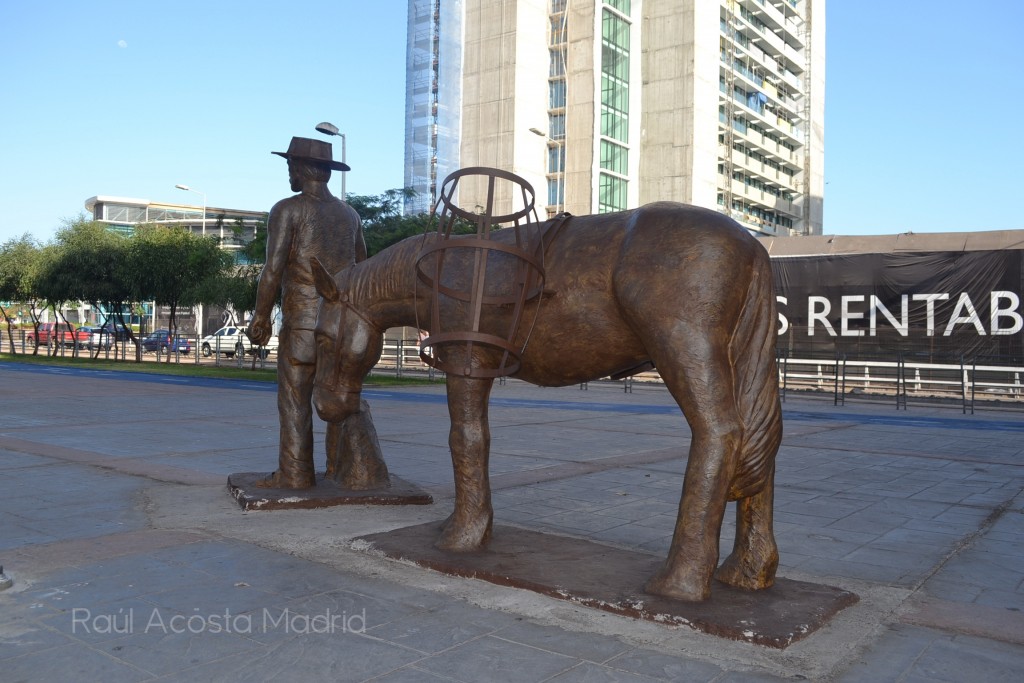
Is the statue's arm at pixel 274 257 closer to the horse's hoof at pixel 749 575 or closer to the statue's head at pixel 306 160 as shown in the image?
the statue's head at pixel 306 160

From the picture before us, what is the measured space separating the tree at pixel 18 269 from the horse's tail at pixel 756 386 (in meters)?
38.9

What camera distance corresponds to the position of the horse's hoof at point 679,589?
11.4 feet

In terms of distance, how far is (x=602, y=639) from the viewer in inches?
127

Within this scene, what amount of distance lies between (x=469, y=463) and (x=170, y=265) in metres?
31.3

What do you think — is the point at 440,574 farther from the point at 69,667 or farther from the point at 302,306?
the point at 302,306

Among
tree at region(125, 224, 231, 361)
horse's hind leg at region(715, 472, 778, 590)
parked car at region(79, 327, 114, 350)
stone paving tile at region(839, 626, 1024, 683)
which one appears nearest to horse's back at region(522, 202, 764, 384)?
horse's hind leg at region(715, 472, 778, 590)

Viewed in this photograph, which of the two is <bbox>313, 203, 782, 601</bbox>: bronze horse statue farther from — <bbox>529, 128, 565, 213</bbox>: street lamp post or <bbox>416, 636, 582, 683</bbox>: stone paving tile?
<bbox>529, 128, 565, 213</bbox>: street lamp post

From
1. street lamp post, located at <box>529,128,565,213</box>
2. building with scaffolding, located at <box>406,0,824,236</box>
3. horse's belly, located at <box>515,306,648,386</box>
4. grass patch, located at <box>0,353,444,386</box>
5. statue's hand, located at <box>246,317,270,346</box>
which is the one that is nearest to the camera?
horse's belly, located at <box>515,306,648,386</box>

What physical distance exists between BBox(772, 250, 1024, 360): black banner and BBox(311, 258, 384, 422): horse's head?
19353 millimetres

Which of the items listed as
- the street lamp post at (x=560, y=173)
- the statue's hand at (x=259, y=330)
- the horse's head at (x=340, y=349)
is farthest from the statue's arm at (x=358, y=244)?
the street lamp post at (x=560, y=173)

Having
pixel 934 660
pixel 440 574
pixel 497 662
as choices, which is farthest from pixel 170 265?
pixel 934 660

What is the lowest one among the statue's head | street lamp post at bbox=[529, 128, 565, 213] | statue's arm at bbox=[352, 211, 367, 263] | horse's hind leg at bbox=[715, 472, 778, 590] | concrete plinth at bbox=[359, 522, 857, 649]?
concrete plinth at bbox=[359, 522, 857, 649]

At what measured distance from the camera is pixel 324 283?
4.66 m

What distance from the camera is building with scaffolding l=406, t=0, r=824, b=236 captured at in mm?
56906
